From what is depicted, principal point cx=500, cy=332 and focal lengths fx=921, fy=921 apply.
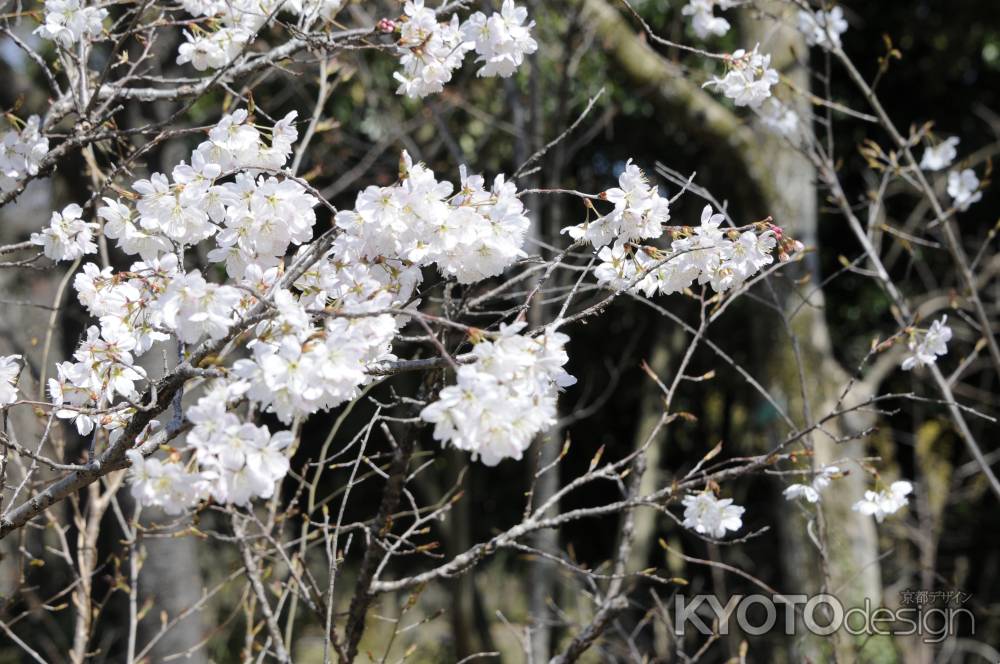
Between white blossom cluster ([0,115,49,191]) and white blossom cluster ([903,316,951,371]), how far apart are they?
5.81 feet

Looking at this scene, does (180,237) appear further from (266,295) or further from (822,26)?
(822,26)

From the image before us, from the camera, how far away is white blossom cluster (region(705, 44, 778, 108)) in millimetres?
1975

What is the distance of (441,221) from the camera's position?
49.7 inches

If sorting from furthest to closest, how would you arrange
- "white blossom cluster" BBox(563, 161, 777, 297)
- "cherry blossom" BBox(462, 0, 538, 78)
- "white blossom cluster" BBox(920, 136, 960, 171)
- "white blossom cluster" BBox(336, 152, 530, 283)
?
"white blossom cluster" BBox(920, 136, 960, 171)
"cherry blossom" BBox(462, 0, 538, 78)
"white blossom cluster" BBox(563, 161, 777, 297)
"white blossom cluster" BBox(336, 152, 530, 283)

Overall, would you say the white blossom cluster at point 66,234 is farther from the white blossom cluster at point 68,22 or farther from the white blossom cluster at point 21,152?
the white blossom cluster at point 68,22

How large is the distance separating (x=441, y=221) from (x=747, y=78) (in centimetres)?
105

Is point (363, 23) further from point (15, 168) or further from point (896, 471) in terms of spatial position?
point (896, 471)

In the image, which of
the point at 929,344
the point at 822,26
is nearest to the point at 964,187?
the point at 822,26

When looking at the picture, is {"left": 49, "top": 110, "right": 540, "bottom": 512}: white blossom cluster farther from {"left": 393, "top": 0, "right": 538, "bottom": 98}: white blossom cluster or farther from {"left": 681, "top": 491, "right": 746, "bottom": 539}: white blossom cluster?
{"left": 681, "top": 491, "right": 746, "bottom": 539}: white blossom cluster

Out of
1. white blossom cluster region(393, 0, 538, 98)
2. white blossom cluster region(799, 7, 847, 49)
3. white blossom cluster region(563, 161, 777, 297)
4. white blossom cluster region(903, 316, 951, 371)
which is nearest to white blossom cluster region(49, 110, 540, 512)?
white blossom cluster region(563, 161, 777, 297)

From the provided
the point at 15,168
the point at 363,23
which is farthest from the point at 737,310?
the point at 15,168

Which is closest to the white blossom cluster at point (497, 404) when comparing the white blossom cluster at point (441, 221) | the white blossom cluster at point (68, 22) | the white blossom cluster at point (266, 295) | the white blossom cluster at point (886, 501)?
the white blossom cluster at point (266, 295)

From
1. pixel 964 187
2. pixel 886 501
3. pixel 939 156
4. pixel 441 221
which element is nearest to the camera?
pixel 441 221

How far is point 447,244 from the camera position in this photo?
126cm
